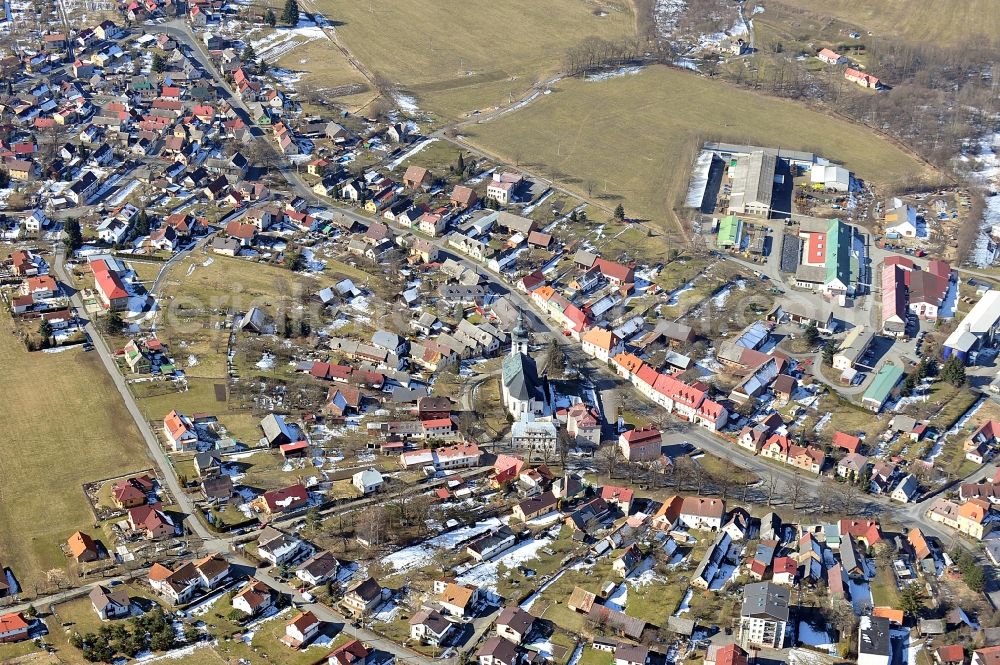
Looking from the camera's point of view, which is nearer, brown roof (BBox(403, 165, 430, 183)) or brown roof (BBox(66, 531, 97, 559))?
brown roof (BBox(66, 531, 97, 559))

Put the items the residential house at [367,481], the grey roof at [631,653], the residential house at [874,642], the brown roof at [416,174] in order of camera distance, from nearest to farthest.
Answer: the grey roof at [631,653]
the residential house at [874,642]
the residential house at [367,481]
the brown roof at [416,174]

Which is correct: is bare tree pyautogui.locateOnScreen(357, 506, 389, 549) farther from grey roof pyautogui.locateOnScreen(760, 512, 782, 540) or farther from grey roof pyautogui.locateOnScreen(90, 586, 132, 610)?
grey roof pyautogui.locateOnScreen(760, 512, 782, 540)

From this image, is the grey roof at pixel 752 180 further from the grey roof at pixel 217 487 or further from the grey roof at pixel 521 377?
the grey roof at pixel 217 487

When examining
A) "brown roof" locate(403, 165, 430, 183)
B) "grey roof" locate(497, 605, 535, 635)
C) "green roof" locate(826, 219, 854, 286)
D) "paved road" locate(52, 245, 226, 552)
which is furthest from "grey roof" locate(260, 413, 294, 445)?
"green roof" locate(826, 219, 854, 286)

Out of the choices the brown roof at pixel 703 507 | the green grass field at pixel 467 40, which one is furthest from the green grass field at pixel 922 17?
the brown roof at pixel 703 507

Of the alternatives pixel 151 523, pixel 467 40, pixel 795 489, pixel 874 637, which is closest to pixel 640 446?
pixel 795 489

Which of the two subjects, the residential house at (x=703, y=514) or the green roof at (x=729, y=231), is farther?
the green roof at (x=729, y=231)
